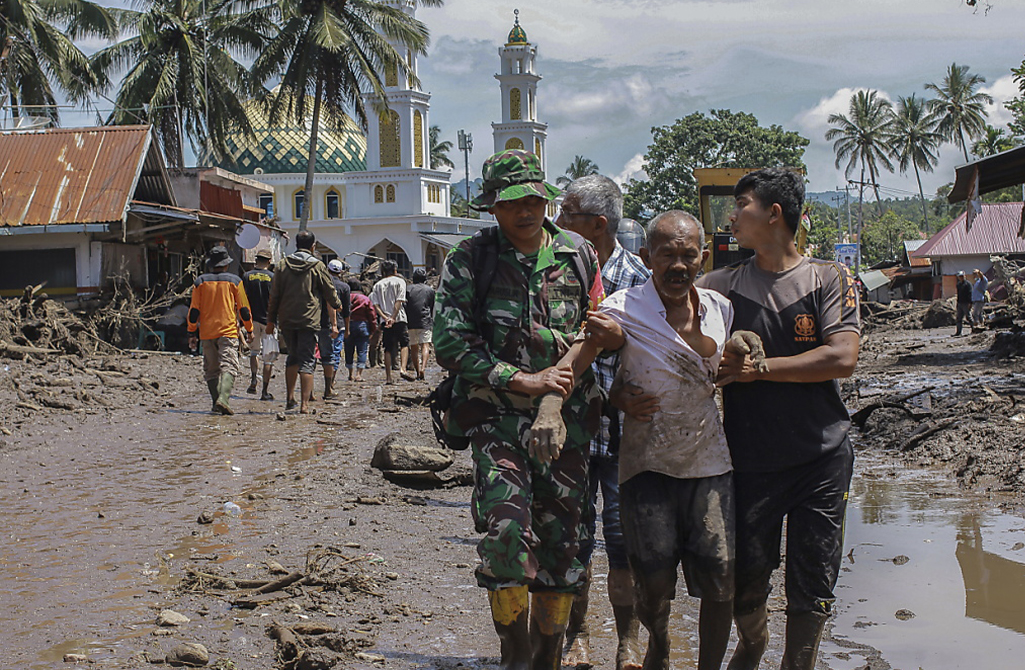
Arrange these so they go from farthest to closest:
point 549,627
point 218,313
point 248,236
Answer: point 248,236 < point 218,313 < point 549,627

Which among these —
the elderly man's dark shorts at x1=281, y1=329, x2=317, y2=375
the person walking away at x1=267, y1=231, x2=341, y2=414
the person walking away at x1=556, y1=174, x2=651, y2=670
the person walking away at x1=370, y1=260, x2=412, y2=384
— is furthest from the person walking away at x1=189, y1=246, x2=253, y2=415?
the person walking away at x1=556, y1=174, x2=651, y2=670

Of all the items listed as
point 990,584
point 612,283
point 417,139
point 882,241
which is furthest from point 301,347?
point 882,241

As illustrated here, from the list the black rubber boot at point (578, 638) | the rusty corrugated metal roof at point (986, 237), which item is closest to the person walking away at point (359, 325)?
the black rubber boot at point (578, 638)

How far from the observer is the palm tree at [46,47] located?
28.7 m

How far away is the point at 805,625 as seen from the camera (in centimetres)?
331

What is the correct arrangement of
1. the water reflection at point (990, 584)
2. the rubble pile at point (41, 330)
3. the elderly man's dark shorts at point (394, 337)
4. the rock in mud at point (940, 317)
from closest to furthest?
the water reflection at point (990, 584), the rubble pile at point (41, 330), the elderly man's dark shorts at point (394, 337), the rock in mud at point (940, 317)

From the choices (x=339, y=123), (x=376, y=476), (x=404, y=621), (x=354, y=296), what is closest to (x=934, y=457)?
(x=376, y=476)

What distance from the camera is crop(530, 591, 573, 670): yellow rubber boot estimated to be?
3.42 meters

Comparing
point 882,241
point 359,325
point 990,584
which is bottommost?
point 990,584

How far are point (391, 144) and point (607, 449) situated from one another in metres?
50.8

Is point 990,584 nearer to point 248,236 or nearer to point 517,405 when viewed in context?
point 517,405

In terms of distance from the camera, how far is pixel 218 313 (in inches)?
417

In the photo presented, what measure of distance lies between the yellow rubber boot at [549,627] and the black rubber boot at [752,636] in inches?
22.9

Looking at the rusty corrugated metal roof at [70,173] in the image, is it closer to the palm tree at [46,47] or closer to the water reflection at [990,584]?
the palm tree at [46,47]
